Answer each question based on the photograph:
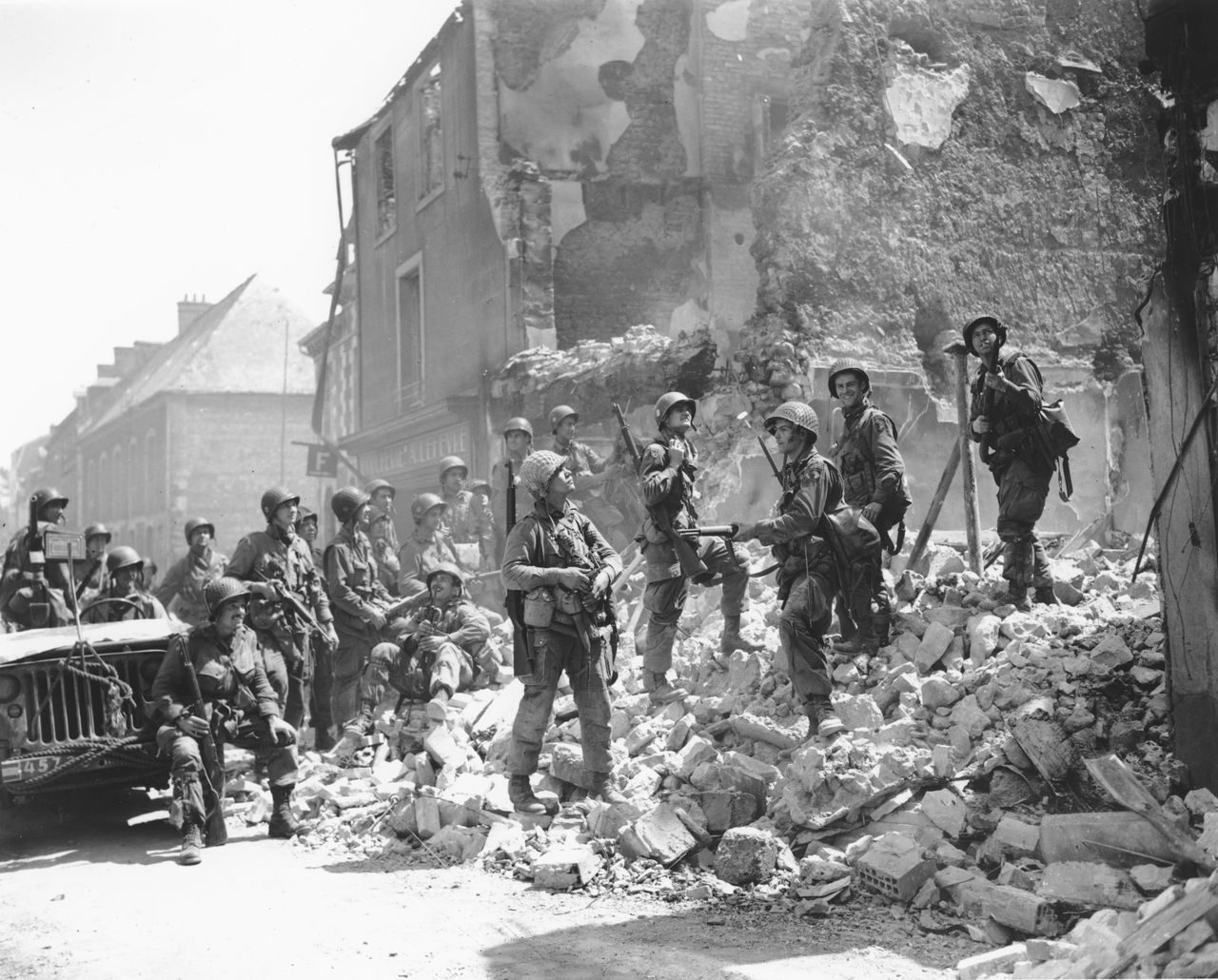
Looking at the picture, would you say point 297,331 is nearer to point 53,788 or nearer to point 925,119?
point 925,119

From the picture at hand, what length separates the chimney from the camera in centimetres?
4134

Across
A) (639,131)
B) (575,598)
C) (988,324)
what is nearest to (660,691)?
(575,598)

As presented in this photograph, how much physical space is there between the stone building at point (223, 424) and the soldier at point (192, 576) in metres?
21.8

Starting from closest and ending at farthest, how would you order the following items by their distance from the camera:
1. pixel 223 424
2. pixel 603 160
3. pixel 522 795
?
pixel 522 795, pixel 603 160, pixel 223 424

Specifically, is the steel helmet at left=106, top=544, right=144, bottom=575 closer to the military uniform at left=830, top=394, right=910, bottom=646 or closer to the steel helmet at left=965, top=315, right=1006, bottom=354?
the military uniform at left=830, top=394, right=910, bottom=646

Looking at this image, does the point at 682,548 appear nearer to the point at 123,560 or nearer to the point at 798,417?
the point at 798,417

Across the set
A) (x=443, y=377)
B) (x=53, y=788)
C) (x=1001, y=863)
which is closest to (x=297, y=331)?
(x=443, y=377)

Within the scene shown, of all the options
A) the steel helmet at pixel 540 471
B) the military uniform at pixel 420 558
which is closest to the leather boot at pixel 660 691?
the steel helmet at pixel 540 471

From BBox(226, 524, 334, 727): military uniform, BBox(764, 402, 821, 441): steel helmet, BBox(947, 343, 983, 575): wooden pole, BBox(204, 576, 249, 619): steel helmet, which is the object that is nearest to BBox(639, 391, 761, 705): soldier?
BBox(764, 402, 821, 441): steel helmet

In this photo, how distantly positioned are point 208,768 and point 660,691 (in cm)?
294

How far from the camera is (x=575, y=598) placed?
6793 millimetres

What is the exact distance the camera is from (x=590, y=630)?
688 centimetres

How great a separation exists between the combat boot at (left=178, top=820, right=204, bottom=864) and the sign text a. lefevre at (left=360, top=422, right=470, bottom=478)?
11.4 meters

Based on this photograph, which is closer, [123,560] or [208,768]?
[208,768]
